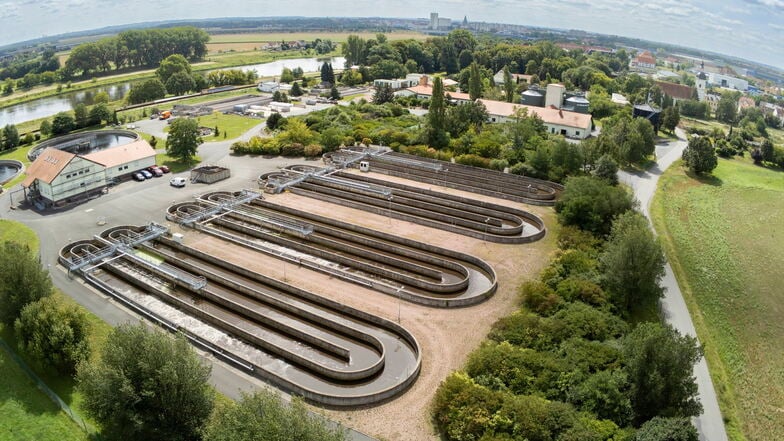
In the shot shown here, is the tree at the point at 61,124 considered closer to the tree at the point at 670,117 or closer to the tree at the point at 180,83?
the tree at the point at 180,83

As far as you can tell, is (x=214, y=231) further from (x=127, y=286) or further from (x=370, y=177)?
(x=370, y=177)

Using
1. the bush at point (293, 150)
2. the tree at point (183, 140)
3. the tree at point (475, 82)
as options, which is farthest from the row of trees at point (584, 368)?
the tree at point (475, 82)

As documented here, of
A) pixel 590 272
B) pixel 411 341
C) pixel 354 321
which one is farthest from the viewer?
pixel 590 272

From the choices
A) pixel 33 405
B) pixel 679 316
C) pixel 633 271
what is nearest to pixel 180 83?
pixel 33 405

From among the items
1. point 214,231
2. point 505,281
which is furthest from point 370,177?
point 505,281

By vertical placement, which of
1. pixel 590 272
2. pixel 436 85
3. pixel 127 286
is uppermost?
pixel 436 85

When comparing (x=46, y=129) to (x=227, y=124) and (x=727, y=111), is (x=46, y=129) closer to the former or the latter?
(x=227, y=124)
